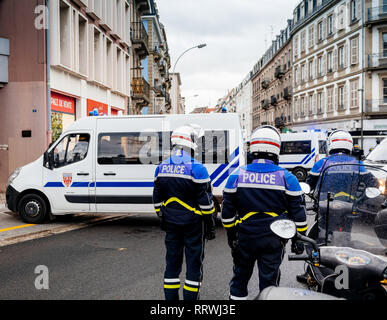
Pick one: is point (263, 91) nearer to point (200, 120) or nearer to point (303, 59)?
point (303, 59)

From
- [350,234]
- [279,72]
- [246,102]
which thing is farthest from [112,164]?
[246,102]

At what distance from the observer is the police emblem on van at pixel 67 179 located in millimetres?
8969

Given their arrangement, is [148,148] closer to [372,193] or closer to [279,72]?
[372,193]

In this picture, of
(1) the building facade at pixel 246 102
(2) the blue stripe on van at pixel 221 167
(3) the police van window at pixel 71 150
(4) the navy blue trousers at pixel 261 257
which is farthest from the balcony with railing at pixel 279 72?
(4) the navy blue trousers at pixel 261 257

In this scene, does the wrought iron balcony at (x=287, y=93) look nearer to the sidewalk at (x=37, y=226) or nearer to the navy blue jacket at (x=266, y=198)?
the sidewalk at (x=37, y=226)

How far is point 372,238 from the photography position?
3.38 metres

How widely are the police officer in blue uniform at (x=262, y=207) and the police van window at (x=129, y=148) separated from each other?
18.1ft

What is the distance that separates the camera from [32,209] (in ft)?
29.4

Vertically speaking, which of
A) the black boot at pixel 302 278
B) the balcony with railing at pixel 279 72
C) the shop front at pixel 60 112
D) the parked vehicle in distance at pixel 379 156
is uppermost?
the balcony with railing at pixel 279 72

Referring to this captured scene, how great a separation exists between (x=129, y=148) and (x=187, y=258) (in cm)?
515

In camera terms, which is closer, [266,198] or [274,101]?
[266,198]

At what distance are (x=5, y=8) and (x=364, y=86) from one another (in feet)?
102

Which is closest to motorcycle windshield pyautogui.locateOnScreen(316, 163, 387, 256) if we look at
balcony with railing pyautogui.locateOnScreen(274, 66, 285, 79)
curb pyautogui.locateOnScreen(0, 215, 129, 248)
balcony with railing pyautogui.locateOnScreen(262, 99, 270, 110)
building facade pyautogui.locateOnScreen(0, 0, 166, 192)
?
curb pyautogui.locateOnScreen(0, 215, 129, 248)

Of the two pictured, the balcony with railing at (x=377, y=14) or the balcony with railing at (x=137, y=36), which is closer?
the balcony with railing at (x=137, y=36)
